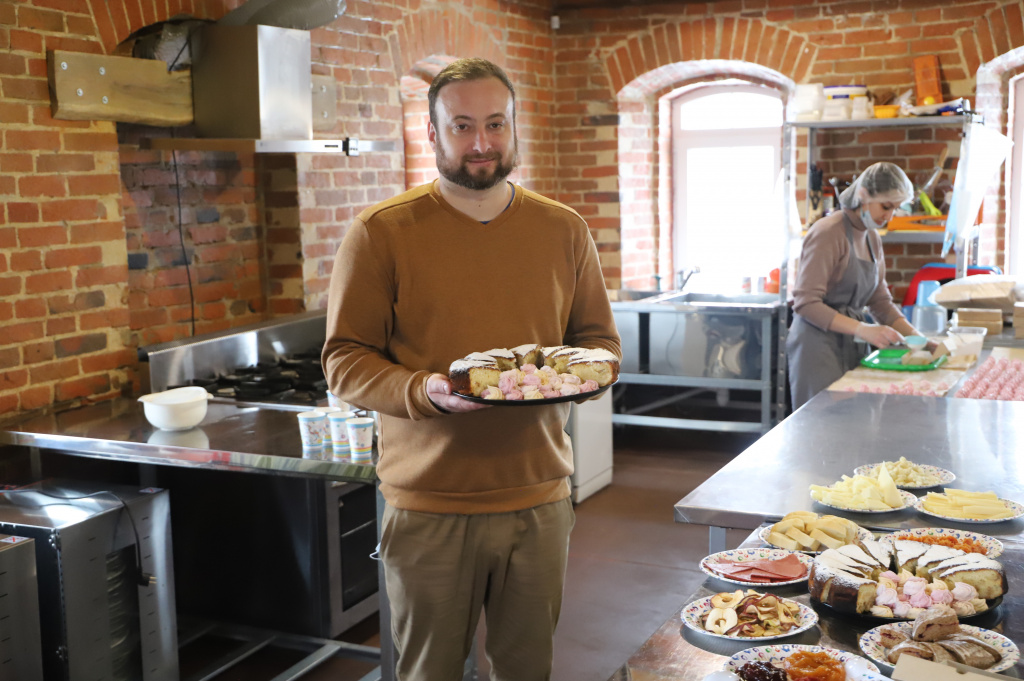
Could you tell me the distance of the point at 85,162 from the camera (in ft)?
10.7

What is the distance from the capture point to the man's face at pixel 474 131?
1.87m

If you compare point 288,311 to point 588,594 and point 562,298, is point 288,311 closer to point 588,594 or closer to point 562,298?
point 588,594

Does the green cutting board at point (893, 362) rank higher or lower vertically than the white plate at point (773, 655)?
higher

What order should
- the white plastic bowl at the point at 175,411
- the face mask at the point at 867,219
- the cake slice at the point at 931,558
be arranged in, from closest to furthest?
the cake slice at the point at 931,558
the white plastic bowl at the point at 175,411
the face mask at the point at 867,219

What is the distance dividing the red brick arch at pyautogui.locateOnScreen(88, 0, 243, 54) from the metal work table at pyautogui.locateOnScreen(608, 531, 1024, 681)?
8.86ft

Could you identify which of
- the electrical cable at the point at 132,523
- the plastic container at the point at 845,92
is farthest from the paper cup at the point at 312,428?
the plastic container at the point at 845,92

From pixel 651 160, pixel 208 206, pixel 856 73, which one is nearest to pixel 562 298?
pixel 208 206

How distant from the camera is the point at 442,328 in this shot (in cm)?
190

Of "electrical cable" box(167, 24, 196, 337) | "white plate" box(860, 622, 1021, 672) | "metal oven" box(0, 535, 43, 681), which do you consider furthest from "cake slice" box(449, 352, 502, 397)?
"electrical cable" box(167, 24, 196, 337)

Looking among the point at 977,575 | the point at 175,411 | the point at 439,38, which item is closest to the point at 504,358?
the point at 977,575

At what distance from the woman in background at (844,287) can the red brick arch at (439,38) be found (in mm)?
2067

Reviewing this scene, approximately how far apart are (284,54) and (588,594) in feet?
7.27

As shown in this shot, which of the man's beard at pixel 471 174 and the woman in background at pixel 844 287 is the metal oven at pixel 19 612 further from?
the woman in background at pixel 844 287

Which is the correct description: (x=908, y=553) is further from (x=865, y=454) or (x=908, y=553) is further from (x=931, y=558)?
(x=865, y=454)
